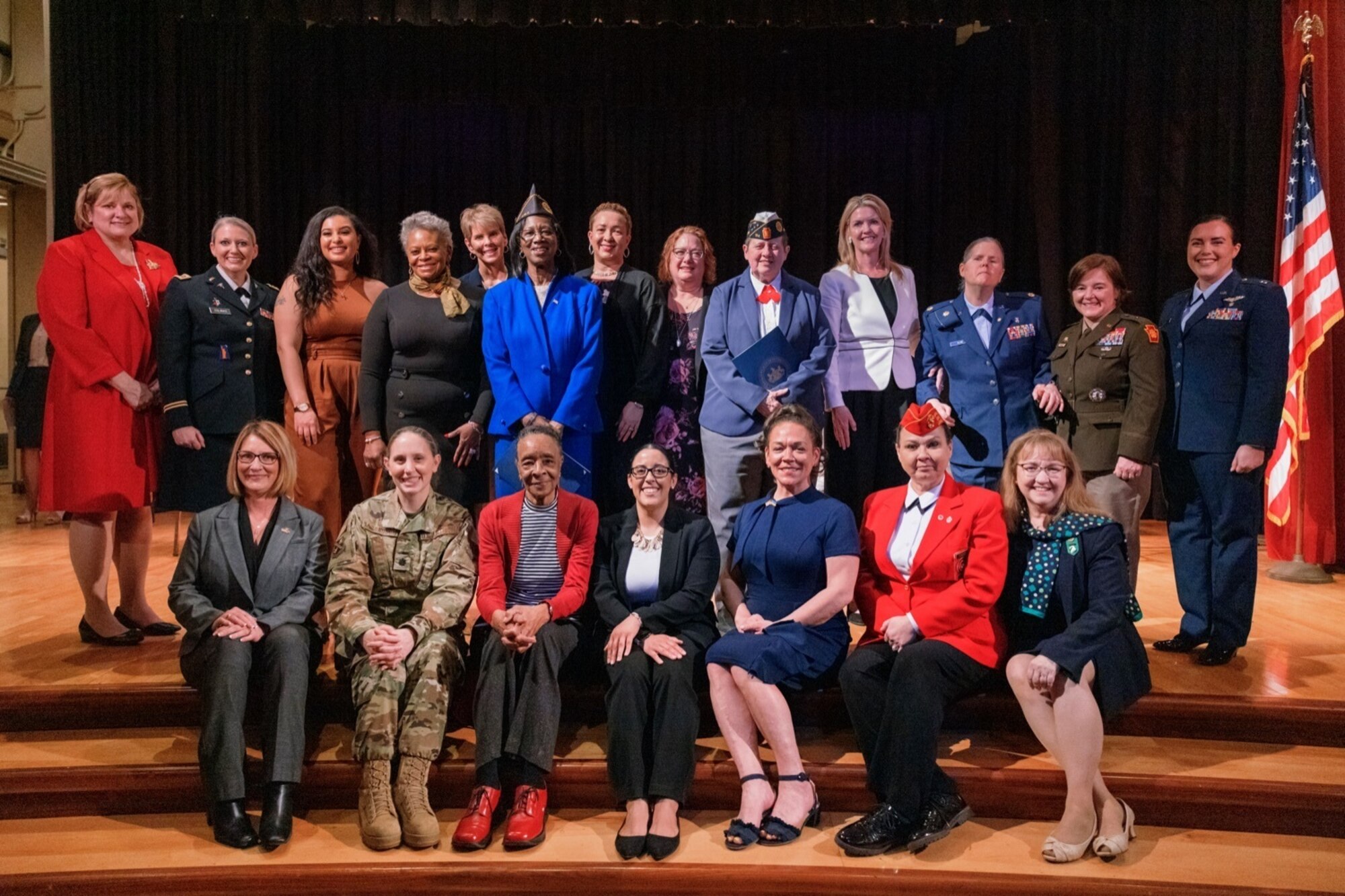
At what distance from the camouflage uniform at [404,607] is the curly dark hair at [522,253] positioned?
890 mm

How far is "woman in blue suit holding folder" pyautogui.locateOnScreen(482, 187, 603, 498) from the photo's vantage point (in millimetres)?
3447

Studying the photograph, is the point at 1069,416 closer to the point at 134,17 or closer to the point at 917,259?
the point at 917,259

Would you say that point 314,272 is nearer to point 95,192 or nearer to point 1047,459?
point 95,192

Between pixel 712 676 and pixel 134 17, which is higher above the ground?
pixel 134 17

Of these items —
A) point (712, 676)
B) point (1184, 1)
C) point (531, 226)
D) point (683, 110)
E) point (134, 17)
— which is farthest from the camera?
point (683, 110)

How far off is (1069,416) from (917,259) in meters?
4.10

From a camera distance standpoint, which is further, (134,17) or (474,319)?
(134,17)

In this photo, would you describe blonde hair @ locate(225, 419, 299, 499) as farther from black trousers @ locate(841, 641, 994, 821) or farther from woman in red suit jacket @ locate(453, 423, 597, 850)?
black trousers @ locate(841, 641, 994, 821)

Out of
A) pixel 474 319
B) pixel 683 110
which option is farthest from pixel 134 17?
pixel 474 319

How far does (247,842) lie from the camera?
272cm

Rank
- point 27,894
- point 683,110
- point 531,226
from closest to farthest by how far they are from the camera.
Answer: point 27,894 < point 531,226 < point 683,110

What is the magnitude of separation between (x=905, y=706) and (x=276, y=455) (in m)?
1.94

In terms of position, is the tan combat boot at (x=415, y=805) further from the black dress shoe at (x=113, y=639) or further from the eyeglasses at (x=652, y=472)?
the black dress shoe at (x=113, y=639)

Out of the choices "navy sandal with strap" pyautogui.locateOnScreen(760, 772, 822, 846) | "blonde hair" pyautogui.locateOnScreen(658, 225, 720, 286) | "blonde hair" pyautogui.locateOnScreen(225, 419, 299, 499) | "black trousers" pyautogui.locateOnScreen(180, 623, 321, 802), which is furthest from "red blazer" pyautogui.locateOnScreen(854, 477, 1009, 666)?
"blonde hair" pyautogui.locateOnScreen(225, 419, 299, 499)
